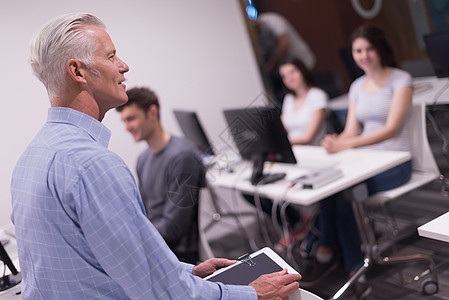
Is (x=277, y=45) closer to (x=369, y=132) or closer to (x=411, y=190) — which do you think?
(x=369, y=132)

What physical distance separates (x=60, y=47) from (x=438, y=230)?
1.16 meters

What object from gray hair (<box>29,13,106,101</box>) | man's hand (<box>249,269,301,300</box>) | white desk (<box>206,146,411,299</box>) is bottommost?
white desk (<box>206,146,411,299</box>)

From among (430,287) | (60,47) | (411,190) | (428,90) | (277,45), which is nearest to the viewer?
(60,47)

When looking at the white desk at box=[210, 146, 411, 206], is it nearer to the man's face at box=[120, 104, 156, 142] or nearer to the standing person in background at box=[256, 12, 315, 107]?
the man's face at box=[120, 104, 156, 142]

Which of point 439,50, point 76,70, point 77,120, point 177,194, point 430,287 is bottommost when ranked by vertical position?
point 430,287

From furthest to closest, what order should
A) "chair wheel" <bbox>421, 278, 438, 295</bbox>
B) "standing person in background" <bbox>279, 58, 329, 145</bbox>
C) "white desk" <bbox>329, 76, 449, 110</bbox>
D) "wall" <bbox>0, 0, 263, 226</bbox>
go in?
"standing person in background" <bbox>279, 58, 329, 145</bbox>
"white desk" <bbox>329, 76, 449, 110</bbox>
"chair wheel" <bbox>421, 278, 438, 295</bbox>
"wall" <bbox>0, 0, 263, 226</bbox>

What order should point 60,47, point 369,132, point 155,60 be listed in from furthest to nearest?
1. point 155,60
2. point 369,132
3. point 60,47

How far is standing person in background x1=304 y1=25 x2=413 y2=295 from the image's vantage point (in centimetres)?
260

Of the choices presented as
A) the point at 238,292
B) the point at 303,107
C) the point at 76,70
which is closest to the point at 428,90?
the point at 303,107

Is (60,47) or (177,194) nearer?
(60,47)

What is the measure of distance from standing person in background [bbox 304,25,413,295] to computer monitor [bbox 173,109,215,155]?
783 mm

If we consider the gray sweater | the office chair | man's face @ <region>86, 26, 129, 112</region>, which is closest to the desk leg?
the office chair

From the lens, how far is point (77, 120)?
1.17 metres

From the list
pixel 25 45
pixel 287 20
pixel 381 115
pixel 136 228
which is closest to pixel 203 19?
pixel 287 20
